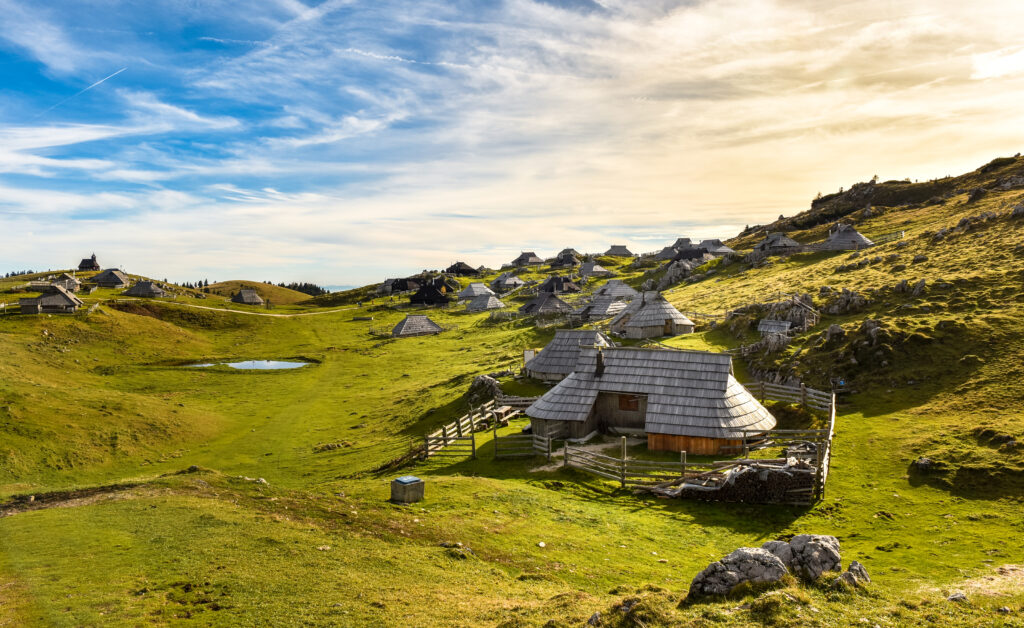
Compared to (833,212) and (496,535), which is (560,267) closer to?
(833,212)

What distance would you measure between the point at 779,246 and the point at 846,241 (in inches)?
490

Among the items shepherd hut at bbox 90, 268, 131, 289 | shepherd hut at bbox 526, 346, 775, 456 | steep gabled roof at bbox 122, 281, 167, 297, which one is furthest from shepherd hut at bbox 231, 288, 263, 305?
shepherd hut at bbox 526, 346, 775, 456

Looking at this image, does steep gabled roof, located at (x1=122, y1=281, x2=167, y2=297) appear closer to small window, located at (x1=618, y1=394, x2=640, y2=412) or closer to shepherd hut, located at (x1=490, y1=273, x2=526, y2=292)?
shepherd hut, located at (x1=490, y1=273, x2=526, y2=292)

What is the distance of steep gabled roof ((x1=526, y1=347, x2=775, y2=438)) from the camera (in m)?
25.6

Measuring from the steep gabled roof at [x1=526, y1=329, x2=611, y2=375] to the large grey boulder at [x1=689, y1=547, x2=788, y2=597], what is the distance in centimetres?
2814

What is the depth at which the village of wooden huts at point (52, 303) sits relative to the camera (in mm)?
72438

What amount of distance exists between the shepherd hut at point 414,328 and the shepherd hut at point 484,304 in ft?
63.7

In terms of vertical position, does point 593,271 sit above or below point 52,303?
above

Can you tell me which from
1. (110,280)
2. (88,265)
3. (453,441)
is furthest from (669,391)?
(88,265)

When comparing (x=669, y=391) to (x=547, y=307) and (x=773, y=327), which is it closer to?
(x=773, y=327)

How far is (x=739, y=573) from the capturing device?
10.8 meters

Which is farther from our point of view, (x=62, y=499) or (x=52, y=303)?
(x=52, y=303)

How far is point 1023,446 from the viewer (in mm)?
21312

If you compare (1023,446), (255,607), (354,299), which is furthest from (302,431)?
(354,299)
